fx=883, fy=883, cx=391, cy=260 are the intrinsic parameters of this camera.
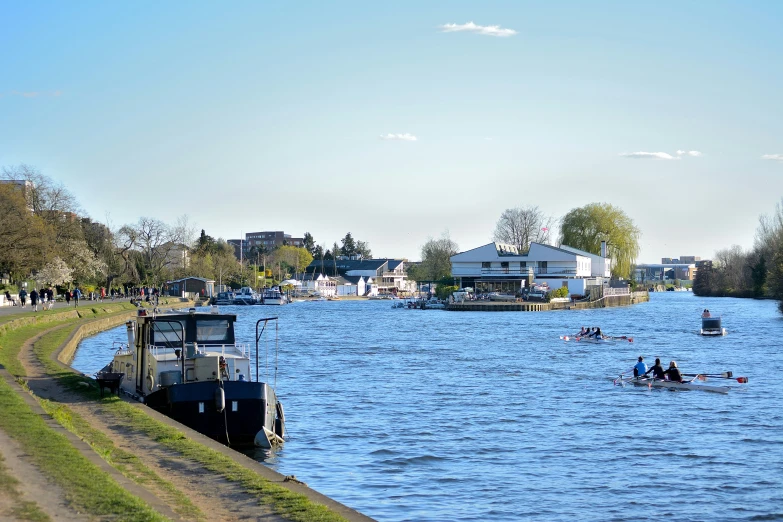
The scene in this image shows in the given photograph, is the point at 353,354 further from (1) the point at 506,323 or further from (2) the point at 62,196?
(2) the point at 62,196

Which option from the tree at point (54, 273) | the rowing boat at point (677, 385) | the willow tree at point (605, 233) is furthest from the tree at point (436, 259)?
the rowing boat at point (677, 385)

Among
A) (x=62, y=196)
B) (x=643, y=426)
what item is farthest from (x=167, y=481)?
(x=62, y=196)

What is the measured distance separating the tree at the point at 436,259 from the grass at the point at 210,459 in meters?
146

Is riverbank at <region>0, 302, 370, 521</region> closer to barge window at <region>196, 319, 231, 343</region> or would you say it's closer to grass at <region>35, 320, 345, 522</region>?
grass at <region>35, 320, 345, 522</region>

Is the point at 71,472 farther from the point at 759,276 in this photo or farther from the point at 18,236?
the point at 759,276

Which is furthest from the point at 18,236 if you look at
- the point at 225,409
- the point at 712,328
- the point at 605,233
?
the point at 605,233

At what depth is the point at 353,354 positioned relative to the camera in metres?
53.9

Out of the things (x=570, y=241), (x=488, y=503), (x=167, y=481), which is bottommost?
(x=488, y=503)

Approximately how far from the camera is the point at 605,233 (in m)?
159

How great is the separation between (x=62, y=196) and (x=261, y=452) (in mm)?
84846

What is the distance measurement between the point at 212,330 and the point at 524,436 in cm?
982

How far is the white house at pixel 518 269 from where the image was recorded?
445ft

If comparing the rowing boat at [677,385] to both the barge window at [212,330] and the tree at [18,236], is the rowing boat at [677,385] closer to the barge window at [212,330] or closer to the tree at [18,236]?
the barge window at [212,330]

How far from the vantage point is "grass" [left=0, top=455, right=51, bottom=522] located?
37.1 ft
